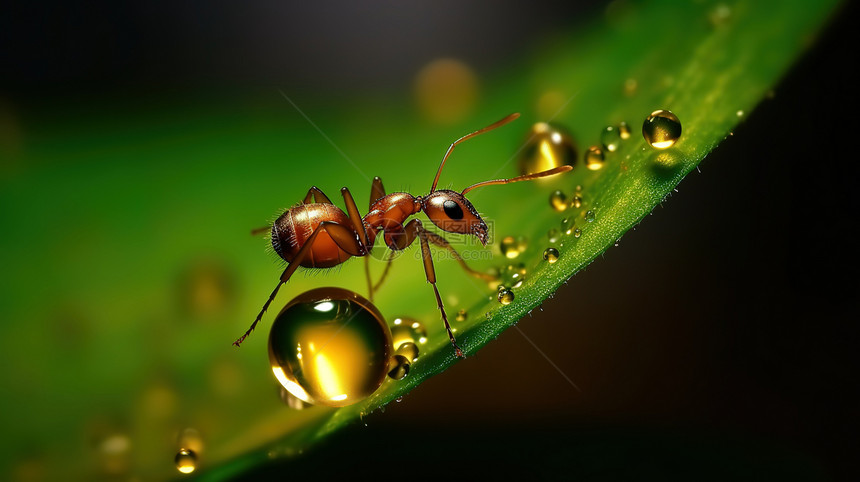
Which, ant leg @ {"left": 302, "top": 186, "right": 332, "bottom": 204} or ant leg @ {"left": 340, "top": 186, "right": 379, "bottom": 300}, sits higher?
ant leg @ {"left": 302, "top": 186, "right": 332, "bottom": 204}

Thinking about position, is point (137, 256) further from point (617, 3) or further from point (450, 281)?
point (617, 3)

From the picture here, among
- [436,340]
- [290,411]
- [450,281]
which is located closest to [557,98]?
[450,281]

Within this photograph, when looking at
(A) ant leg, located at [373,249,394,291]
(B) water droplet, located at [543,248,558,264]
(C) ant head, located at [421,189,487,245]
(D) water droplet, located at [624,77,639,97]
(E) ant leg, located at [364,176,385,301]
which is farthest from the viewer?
(C) ant head, located at [421,189,487,245]

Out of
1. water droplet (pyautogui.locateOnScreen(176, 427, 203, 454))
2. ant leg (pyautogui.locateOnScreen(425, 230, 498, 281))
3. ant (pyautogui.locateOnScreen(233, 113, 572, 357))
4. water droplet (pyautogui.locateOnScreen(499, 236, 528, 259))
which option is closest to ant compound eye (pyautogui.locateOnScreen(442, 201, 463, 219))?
ant (pyautogui.locateOnScreen(233, 113, 572, 357))

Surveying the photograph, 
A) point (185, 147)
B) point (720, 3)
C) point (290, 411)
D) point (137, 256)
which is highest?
point (185, 147)

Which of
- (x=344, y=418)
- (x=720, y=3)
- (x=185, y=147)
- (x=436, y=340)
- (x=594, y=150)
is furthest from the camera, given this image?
(x=185, y=147)

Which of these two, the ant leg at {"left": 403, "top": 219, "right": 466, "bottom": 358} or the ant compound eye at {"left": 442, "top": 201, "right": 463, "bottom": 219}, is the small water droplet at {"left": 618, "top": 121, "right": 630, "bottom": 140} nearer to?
the ant leg at {"left": 403, "top": 219, "right": 466, "bottom": 358}

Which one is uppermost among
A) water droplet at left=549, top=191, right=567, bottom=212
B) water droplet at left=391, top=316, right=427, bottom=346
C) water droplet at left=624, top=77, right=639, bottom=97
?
water droplet at left=624, top=77, right=639, bottom=97

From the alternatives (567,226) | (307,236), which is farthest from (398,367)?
(307,236)
